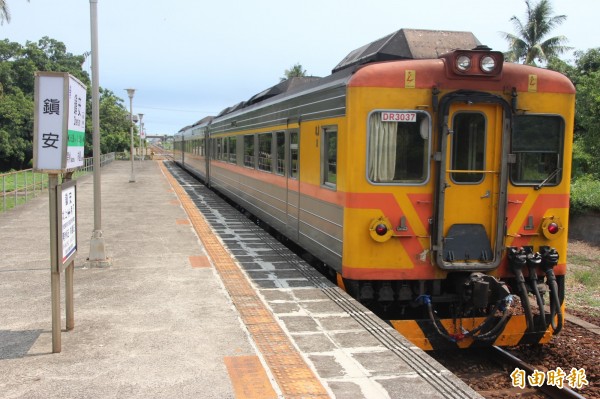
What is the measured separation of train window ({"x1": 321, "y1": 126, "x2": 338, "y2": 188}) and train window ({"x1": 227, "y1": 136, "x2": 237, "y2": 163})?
781cm

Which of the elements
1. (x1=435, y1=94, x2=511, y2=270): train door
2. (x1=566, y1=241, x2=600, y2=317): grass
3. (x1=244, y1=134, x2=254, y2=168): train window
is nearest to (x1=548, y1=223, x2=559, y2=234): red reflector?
(x1=435, y1=94, x2=511, y2=270): train door

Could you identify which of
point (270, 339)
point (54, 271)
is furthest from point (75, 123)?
point (270, 339)

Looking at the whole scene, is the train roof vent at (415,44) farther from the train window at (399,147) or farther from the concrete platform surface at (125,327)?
the concrete platform surface at (125,327)

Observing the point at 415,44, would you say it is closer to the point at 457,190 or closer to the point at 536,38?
the point at 457,190

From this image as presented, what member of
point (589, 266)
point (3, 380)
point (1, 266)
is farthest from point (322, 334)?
point (589, 266)

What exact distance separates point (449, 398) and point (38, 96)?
386 centimetres

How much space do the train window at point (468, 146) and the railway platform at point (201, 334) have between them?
69.8 inches

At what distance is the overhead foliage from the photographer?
116 ft

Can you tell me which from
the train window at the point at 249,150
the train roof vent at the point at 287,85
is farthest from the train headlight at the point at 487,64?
the train window at the point at 249,150

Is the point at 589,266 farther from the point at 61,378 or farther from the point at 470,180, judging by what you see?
the point at 61,378

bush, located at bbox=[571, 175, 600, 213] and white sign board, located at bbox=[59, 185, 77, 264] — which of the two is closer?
white sign board, located at bbox=[59, 185, 77, 264]

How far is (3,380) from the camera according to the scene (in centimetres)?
439

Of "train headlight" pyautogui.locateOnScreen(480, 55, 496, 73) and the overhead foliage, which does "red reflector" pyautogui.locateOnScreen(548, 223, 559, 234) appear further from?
the overhead foliage

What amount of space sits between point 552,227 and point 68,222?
4.88 m
